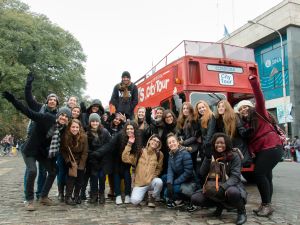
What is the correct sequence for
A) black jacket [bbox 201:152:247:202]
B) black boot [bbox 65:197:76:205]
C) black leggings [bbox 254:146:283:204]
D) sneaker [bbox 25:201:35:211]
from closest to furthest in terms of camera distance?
black jacket [bbox 201:152:247:202] → black leggings [bbox 254:146:283:204] → sneaker [bbox 25:201:35:211] → black boot [bbox 65:197:76:205]

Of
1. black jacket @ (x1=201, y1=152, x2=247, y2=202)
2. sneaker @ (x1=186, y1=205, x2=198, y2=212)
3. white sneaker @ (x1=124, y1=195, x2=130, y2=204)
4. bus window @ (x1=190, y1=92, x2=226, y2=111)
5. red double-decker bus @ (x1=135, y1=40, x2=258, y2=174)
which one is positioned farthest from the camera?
red double-decker bus @ (x1=135, y1=40, x2=258, y2=174)

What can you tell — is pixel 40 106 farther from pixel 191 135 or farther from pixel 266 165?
pixel 266 165

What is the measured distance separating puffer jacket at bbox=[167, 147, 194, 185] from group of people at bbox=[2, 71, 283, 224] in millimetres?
17

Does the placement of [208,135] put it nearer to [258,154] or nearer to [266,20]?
[258,154]

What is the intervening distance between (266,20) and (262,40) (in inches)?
61.9

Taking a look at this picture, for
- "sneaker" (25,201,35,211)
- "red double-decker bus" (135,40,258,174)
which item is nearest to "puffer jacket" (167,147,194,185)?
"sneaker" (25,201,35,211)

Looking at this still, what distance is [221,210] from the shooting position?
5.57 meters

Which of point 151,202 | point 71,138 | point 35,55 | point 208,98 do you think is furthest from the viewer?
point 35,55

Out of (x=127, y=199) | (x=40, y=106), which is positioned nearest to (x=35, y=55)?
(x=40, y=106)

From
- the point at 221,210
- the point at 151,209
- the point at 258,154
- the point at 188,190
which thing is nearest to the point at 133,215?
the point at 151,209

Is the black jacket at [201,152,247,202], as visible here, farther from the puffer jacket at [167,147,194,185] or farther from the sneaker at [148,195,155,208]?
the sneaker at [148,195,155,208]

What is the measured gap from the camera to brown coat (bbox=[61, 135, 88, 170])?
22.1ft

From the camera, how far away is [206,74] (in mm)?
9586

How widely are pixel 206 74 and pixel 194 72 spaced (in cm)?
31
